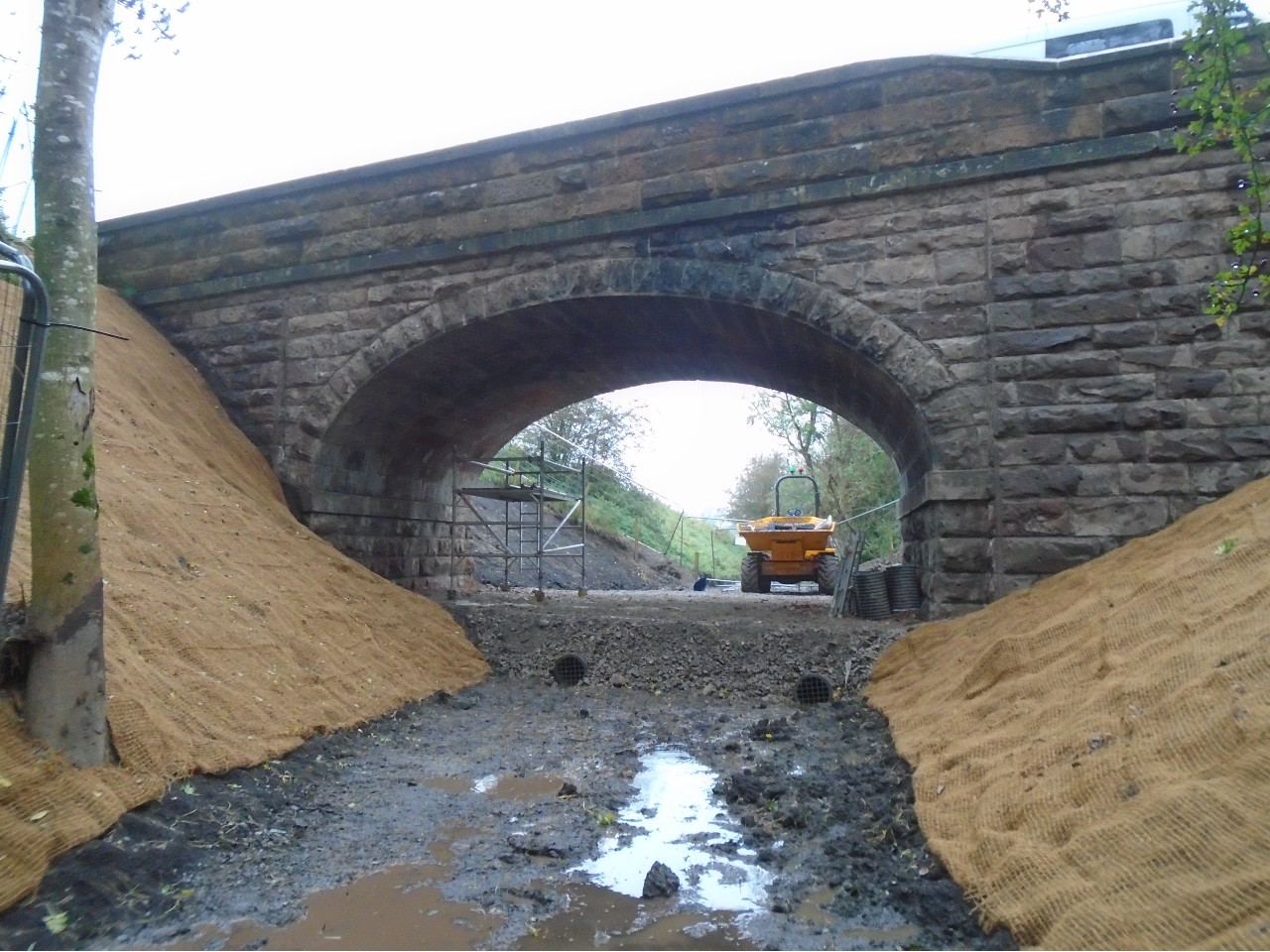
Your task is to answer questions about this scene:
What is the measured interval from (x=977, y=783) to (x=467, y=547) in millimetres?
9712

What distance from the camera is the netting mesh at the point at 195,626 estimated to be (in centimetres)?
324

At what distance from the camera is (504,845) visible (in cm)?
351

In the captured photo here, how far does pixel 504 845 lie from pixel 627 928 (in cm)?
91

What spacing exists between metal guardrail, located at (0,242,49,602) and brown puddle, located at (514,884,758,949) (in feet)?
7.13

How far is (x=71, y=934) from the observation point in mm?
2645

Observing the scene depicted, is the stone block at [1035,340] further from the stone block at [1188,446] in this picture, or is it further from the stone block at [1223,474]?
the stone block at [1223,474]

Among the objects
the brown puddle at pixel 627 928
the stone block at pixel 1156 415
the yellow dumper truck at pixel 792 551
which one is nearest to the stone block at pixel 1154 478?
the stone block at pixel 1156 415

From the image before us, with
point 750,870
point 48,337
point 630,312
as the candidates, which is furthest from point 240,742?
point 630,312

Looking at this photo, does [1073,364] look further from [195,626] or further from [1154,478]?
[195,626]

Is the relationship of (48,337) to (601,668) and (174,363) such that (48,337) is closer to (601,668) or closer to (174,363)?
(601,668)

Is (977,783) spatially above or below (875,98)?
below

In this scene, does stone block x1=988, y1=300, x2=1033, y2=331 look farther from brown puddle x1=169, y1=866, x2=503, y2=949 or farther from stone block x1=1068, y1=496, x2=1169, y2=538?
brown puddle x1=169, y1=866, x2=503, y2=949

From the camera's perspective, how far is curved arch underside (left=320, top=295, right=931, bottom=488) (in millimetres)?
7805

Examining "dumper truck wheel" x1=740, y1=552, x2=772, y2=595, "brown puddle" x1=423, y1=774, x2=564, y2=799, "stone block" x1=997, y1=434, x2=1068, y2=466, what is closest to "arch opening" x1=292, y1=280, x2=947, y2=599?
"stone block" x1=997, y1=434, x2=1068, y2=466
